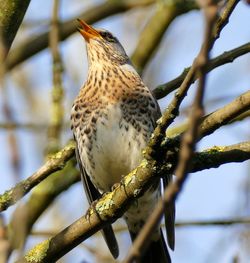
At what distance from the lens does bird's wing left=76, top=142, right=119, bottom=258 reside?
19.1 ft

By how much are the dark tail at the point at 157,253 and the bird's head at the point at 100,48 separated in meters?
1.73

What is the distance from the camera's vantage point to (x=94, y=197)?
630cm

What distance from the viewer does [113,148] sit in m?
5.66

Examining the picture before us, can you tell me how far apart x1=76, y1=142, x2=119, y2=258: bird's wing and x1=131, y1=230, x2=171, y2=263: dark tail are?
0.25 meters

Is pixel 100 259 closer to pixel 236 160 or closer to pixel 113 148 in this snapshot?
pixel 113 148

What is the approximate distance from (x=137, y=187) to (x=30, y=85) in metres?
7.09

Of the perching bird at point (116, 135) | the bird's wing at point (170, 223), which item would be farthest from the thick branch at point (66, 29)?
the bird's wing at point (170, 223)

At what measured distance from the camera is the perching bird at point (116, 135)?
5605 mm

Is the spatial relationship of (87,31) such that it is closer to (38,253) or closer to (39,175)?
(39,175)

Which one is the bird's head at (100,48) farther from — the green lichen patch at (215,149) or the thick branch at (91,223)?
the green lichen patch at (215,149)

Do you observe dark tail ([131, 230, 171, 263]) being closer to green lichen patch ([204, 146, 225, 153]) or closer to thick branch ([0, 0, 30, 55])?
green lichen patch ([204, 146, 225, 153])

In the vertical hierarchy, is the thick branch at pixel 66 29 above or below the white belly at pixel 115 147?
above

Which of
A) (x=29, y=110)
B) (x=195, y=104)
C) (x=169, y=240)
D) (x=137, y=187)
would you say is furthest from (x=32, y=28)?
(x=195, y=104)

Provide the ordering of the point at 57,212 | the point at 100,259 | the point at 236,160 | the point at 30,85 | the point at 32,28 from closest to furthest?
the point at 236,160 < the point at 100,259 < the point at 32,28 < the point at 57,212 < the point at 30,85
